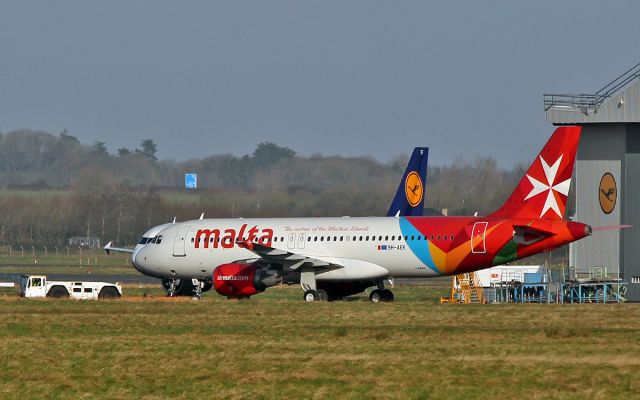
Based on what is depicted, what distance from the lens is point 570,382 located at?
23.1 meters

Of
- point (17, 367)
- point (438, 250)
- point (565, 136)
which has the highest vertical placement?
point (565, 136)

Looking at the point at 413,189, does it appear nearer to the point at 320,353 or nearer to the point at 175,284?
the point at 175,284

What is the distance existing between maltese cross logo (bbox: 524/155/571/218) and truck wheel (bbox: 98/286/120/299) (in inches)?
764

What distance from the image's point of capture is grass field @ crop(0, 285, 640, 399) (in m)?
22.4

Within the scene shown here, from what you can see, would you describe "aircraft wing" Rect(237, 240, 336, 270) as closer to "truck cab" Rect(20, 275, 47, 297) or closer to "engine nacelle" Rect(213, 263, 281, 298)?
"engine nacelle" Rect(213, 263, 281, 298)

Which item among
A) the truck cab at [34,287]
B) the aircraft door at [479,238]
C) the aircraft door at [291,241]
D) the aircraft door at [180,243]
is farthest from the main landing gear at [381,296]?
the truck cab at [34,287]

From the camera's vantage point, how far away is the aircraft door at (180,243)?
186 feet

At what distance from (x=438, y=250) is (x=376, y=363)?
76.4 ft

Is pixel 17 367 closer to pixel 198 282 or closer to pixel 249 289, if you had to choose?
pixel 249 289

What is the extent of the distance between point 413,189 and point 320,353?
35871mm

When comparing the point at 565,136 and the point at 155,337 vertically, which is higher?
the point at 565,136

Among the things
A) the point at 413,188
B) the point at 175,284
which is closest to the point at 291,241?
the point at 175,284

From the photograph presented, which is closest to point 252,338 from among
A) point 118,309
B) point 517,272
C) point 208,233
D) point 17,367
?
point 17,367

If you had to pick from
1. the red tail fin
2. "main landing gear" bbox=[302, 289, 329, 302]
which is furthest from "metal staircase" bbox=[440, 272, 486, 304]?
the red tail fin
